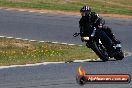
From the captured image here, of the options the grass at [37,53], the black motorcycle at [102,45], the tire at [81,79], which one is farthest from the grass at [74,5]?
the tire at [81,79]

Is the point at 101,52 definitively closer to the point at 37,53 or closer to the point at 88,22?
the point at 88,22

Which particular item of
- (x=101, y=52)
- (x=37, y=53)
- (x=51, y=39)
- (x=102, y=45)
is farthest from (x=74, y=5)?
(x=101, y=52)

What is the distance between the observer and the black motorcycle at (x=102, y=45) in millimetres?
13047

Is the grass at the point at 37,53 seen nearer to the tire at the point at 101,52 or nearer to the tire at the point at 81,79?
the tire at the point at 101,52

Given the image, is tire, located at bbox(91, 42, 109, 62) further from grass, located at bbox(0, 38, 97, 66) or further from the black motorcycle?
grass, located at bbox(0, 38, 97, 66)

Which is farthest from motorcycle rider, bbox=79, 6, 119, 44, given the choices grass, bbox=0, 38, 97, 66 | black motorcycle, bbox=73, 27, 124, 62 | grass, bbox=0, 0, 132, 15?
grass, bbox=0, 0, 132, 15

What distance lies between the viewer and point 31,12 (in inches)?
2200

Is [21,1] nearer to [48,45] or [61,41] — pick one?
[61,41]

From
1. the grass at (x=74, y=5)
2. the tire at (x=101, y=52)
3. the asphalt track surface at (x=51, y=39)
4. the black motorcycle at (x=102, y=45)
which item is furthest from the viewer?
the grass at (x=74, y=5)

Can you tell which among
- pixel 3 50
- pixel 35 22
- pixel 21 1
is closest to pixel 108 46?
pixel 3 50

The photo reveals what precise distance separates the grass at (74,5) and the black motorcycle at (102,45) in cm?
4430

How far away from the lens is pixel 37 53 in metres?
34.9

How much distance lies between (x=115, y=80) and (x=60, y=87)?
51.8 feet

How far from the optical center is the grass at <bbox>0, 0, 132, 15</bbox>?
194ft
